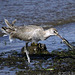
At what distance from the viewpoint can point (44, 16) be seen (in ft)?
36.9

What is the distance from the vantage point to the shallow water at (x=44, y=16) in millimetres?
8167

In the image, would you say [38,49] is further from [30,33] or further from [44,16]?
[44,16]

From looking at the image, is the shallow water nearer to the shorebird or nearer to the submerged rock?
the submerged rock

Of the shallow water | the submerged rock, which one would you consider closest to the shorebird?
the submerged rock

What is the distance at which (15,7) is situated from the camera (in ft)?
39.2

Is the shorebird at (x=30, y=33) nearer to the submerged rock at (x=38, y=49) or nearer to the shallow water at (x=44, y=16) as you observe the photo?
the submerged rock at (x=38, y=49)

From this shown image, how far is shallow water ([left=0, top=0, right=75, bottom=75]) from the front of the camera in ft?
26.8

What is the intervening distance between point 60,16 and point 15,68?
5.62 meters

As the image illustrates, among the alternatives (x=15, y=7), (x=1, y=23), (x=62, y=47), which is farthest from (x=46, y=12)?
(x=62, y=47)

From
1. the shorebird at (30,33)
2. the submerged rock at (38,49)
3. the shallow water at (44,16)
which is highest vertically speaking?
the shorebird at (30,33)

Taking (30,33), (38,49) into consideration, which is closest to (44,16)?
(38,49)

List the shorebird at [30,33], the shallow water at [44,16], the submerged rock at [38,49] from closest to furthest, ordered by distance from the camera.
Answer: the shorebird at [30,33]
the submerged rock at [38,49]
the shallow water at [44,16]

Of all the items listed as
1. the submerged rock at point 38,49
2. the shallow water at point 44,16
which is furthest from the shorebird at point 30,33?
the shallow water at point 44,16

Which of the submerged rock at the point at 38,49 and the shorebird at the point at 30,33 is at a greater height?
the shorebird at the point at 30,33
